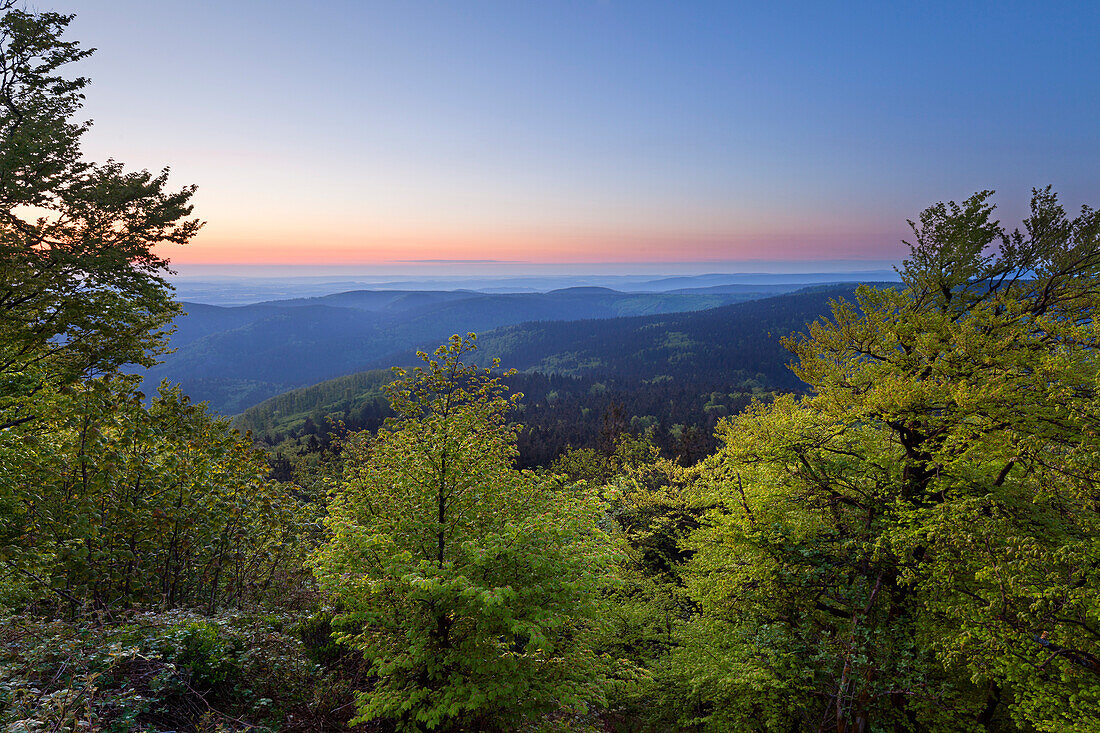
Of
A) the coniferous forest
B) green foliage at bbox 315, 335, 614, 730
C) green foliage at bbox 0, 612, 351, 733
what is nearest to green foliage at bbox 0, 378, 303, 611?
the coniferous forest

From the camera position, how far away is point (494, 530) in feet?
34.2

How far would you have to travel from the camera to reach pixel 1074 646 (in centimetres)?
939

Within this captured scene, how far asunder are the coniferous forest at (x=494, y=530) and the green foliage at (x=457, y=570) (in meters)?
0.08

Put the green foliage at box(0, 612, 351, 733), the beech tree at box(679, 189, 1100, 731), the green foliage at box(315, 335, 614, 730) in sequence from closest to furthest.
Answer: the green foliage at box(0, 612, 351, 733) < the green foliage at box(315, 335, 614, 730) < the beech tree at box(679, 189, 1100, 731)

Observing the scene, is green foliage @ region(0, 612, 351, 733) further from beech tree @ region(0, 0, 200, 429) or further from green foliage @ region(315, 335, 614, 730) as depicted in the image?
beech tree @ region(0, 0, 200, 429)

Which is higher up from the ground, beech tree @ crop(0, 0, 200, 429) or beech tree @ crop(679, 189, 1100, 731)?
beech tree @ crop(0, 0, 200, 429)

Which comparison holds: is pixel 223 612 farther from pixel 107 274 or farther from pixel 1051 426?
pixel 1051 426

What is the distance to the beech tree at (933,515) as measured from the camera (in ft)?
32.7

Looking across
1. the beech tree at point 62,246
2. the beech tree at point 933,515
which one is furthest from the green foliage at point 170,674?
the beech tree at point 933,515

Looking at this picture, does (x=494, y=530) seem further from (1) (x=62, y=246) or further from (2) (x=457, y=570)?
(1) (x=62, y=246)

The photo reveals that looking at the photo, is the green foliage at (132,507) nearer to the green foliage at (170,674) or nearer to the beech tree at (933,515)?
the green foliage at (170,674)

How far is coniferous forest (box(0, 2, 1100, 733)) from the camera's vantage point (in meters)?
9.02

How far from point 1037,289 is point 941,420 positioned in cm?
577

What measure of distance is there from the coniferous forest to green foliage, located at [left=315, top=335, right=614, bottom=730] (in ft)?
0.27
